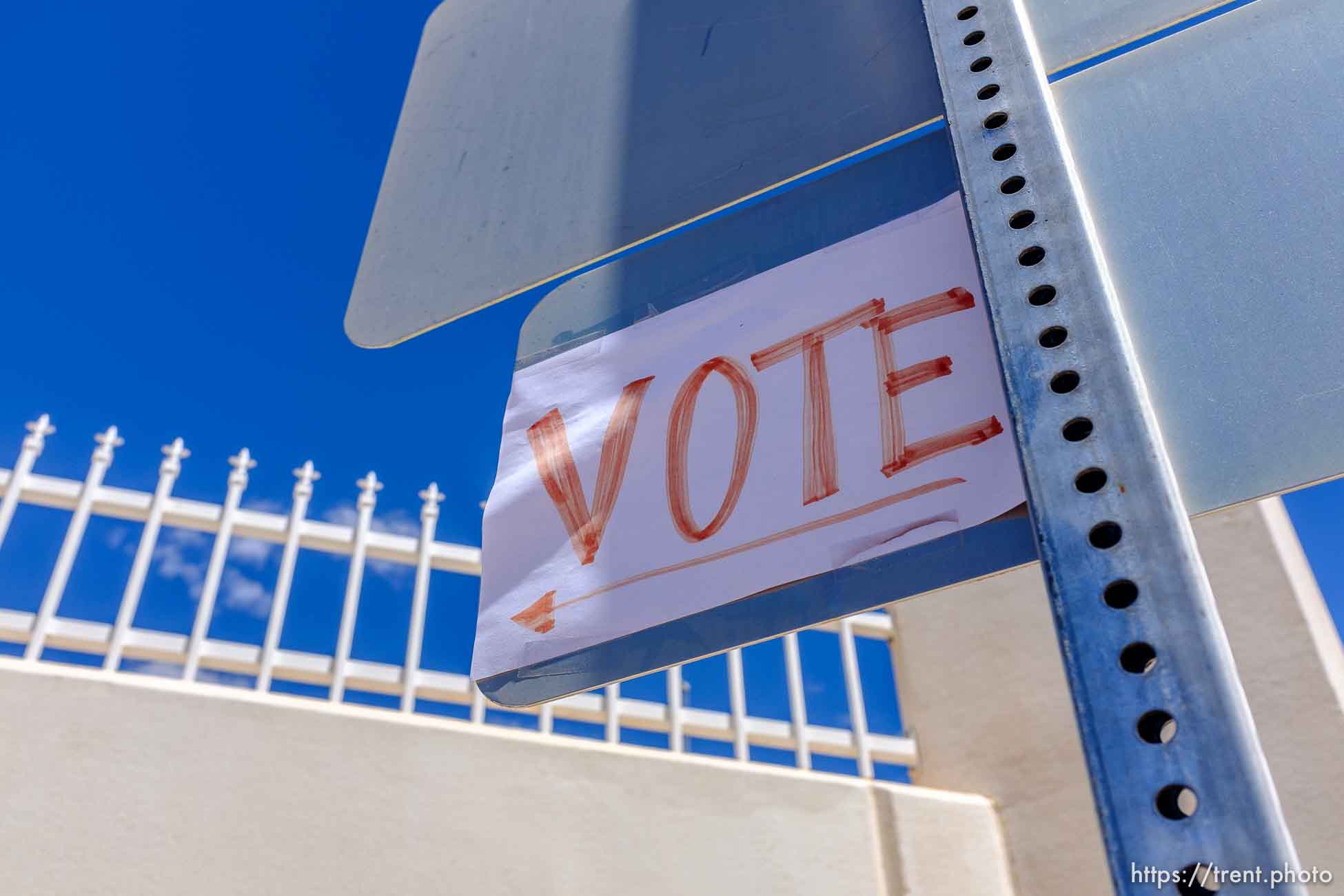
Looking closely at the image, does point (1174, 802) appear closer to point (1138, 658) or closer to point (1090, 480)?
point (1138, 658)

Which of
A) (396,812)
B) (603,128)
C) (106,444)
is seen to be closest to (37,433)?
(106,444)

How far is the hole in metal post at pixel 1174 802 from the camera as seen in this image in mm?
525

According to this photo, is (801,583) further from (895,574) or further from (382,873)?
(382,873)

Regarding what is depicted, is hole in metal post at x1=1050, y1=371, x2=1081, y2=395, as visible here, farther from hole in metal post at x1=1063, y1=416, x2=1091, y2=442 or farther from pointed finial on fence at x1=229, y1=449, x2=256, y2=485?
pointed finial on fence at x1=229, y1=449, x2=256, y2=485

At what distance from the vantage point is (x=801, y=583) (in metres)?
0.83

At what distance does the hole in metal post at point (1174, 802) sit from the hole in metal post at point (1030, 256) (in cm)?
36

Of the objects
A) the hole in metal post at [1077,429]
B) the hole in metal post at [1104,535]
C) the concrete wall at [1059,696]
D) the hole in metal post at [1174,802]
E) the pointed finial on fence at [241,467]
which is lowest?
the hole in metal post at [1174,802]

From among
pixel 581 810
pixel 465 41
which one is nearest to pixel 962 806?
pixel 581 810

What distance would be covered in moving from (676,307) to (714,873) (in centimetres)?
366

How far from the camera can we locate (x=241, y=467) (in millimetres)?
4852

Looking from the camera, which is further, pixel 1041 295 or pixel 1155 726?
pixel 1041 295

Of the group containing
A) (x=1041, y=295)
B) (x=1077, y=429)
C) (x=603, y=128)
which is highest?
(x=603, y=128)

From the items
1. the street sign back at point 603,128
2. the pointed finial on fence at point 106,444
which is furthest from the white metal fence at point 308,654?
the street sign back at point 603,128

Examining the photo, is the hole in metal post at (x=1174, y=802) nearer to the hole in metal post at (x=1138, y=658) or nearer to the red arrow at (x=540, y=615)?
the hole in metal post at (x=1138, y=658)
